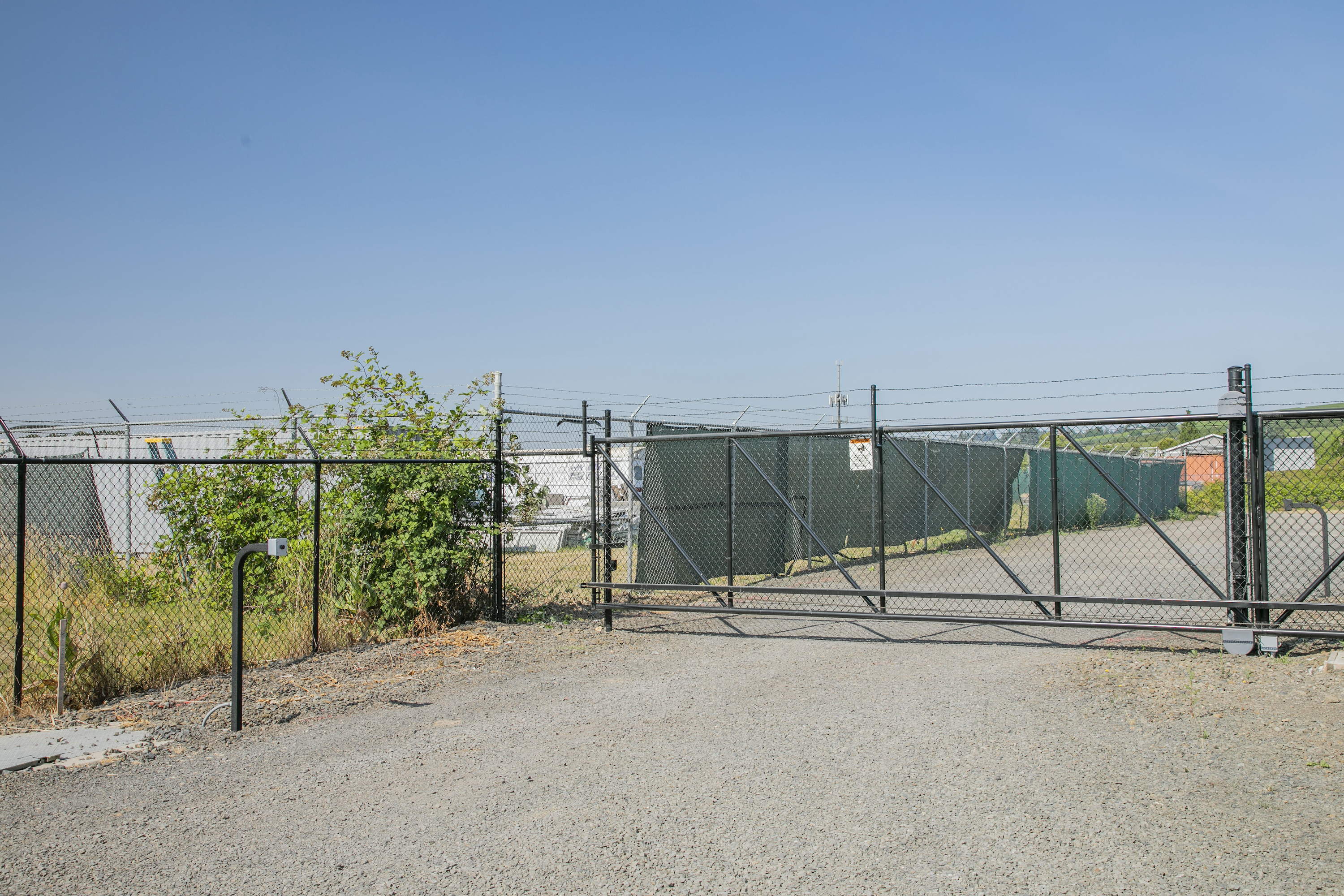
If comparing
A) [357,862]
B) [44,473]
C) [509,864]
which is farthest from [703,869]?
[44,473]

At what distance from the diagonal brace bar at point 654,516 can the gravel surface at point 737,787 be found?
8.65 ft

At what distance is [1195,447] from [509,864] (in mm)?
20769

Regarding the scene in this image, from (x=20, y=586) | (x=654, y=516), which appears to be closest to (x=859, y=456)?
(x=654, y=516)

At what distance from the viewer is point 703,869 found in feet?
12.3

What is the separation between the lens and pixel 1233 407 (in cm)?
727

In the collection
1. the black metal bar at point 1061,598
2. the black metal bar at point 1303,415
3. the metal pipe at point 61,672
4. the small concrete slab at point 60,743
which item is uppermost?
the black metal bar at point 1303,415

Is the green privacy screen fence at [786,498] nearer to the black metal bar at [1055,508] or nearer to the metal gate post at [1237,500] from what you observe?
the black metal bar at [1055,508]

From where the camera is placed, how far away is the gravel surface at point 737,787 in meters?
3.74

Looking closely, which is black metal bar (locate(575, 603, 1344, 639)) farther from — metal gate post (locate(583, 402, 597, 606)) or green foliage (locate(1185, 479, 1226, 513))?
green foliage (locate(1185, 479, 1226, 513))

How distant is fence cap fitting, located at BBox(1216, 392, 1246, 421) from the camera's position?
7.22m

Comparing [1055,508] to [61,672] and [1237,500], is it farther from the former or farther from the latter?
[61,672]

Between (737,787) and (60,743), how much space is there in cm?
408

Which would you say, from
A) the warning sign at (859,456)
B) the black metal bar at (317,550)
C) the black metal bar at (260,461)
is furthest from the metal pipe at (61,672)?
the warning sign at (859,456)

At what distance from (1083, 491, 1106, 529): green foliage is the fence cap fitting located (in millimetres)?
13434
